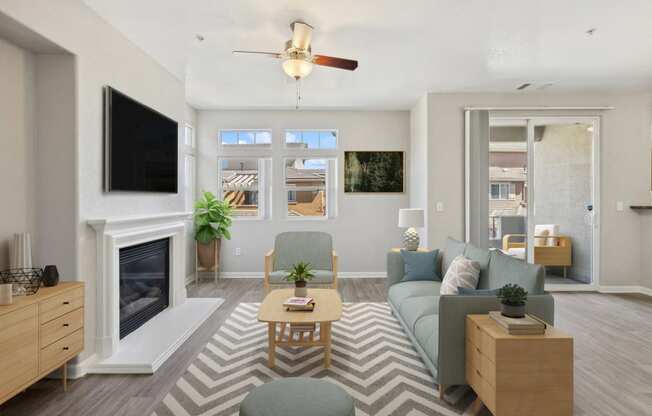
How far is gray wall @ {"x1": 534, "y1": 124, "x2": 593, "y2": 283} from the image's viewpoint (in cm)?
530

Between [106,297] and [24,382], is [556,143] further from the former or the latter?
[24,382]

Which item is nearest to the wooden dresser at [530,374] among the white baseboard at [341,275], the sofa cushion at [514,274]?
the sofa cushion at [514,274]

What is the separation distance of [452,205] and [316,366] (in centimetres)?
322

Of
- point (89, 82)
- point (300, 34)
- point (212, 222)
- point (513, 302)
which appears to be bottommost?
Answer: point (513, 302)

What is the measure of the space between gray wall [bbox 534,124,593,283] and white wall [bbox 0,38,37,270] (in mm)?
5706

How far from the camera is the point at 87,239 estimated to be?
278 cm

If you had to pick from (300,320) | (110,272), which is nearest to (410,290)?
(300,320)

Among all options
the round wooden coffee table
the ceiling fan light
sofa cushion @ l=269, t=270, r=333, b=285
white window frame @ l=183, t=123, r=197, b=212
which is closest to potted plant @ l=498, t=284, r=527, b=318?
the round wooden coffee table

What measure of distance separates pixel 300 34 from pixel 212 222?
3412 mm

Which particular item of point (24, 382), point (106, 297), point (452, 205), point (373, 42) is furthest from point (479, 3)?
point (24, 382)

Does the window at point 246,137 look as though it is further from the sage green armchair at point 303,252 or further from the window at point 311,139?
the sage green armchair at point 303,252

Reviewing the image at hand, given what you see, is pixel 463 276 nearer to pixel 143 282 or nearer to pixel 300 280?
pixel 300 280

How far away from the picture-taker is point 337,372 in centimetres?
276

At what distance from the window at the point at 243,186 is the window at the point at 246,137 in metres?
0.28
